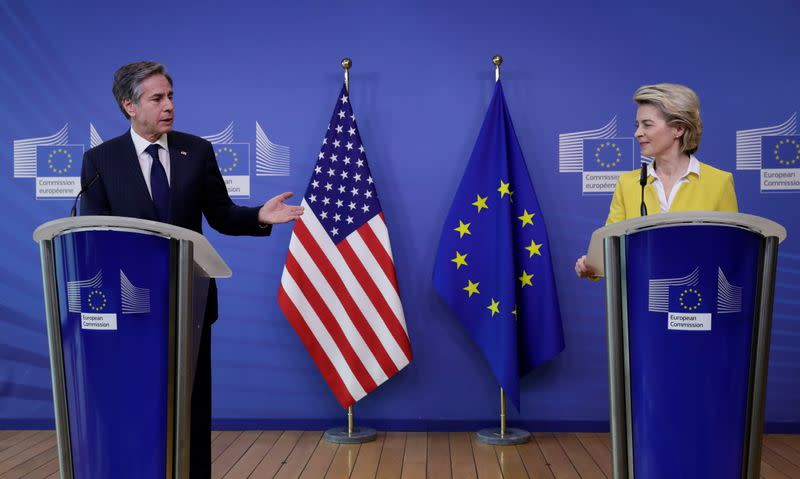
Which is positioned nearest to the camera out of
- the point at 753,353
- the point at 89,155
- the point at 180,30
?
the point at 753,353

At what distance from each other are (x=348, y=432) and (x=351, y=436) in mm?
62

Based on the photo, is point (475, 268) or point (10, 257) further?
point (10, 257)

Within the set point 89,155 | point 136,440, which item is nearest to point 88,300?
point 136,440

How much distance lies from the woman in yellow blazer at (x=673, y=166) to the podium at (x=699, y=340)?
2.39ft

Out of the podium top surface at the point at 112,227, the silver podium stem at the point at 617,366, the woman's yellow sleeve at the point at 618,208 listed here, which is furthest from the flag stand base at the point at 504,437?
the podium top surface at the point at 112,227

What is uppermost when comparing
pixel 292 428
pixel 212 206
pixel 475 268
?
pixel 212 206

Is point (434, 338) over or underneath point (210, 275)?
underneath

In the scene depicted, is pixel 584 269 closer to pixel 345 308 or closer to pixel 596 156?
pixel 345 308

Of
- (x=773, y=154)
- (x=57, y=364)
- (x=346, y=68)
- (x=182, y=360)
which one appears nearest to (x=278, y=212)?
(x=182, y=360)

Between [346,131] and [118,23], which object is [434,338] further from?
[118,23]

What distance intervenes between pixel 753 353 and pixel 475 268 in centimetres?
243

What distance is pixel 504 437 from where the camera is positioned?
422 cm

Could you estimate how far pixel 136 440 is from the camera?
1.93 meters

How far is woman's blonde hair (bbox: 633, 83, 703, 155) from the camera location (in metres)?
2.68
